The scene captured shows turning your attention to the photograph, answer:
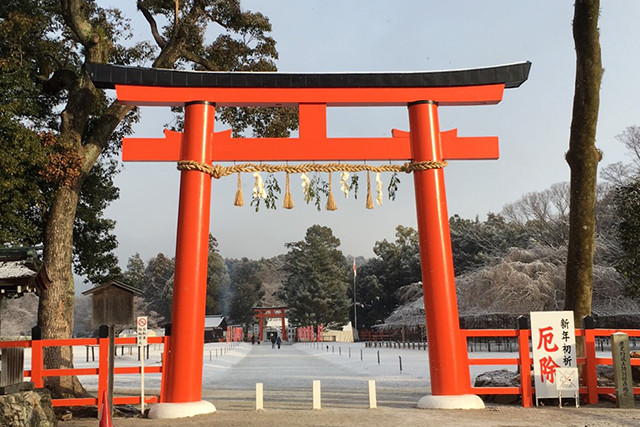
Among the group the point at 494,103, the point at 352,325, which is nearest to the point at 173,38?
the point at 494,103

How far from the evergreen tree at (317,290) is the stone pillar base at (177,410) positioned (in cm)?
5730

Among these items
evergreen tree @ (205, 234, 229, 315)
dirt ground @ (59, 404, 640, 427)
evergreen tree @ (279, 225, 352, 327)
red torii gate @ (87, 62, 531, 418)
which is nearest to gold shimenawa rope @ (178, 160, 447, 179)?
red torii gate @ (87, 62, 531, 418)

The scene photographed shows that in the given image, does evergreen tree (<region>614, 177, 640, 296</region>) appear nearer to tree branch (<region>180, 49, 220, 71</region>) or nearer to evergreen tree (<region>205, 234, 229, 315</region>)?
tree branch (<region>180, 49, 220, 71</region>)

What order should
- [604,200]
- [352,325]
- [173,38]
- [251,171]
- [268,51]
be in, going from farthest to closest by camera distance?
[352,325] → [604,200] → [268,51] → [173,38] → [251,171]

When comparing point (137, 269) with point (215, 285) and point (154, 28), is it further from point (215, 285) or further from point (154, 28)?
point (154, 28)

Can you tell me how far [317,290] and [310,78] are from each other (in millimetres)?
57853

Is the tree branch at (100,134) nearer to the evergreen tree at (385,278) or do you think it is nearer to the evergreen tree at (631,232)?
the evergreen tree at (631,232)

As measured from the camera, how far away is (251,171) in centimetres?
981

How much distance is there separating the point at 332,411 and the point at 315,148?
418cm

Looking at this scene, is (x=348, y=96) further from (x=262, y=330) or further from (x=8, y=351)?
(x=262, y=330)

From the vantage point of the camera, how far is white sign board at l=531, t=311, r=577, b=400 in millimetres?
9453

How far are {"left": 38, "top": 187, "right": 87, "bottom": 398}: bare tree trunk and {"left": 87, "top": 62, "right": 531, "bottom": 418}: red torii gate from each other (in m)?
3.27

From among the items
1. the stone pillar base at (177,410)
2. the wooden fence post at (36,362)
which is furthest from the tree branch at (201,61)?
the stone pillar base at (177,410)

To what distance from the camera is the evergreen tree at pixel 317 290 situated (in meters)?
66.5
